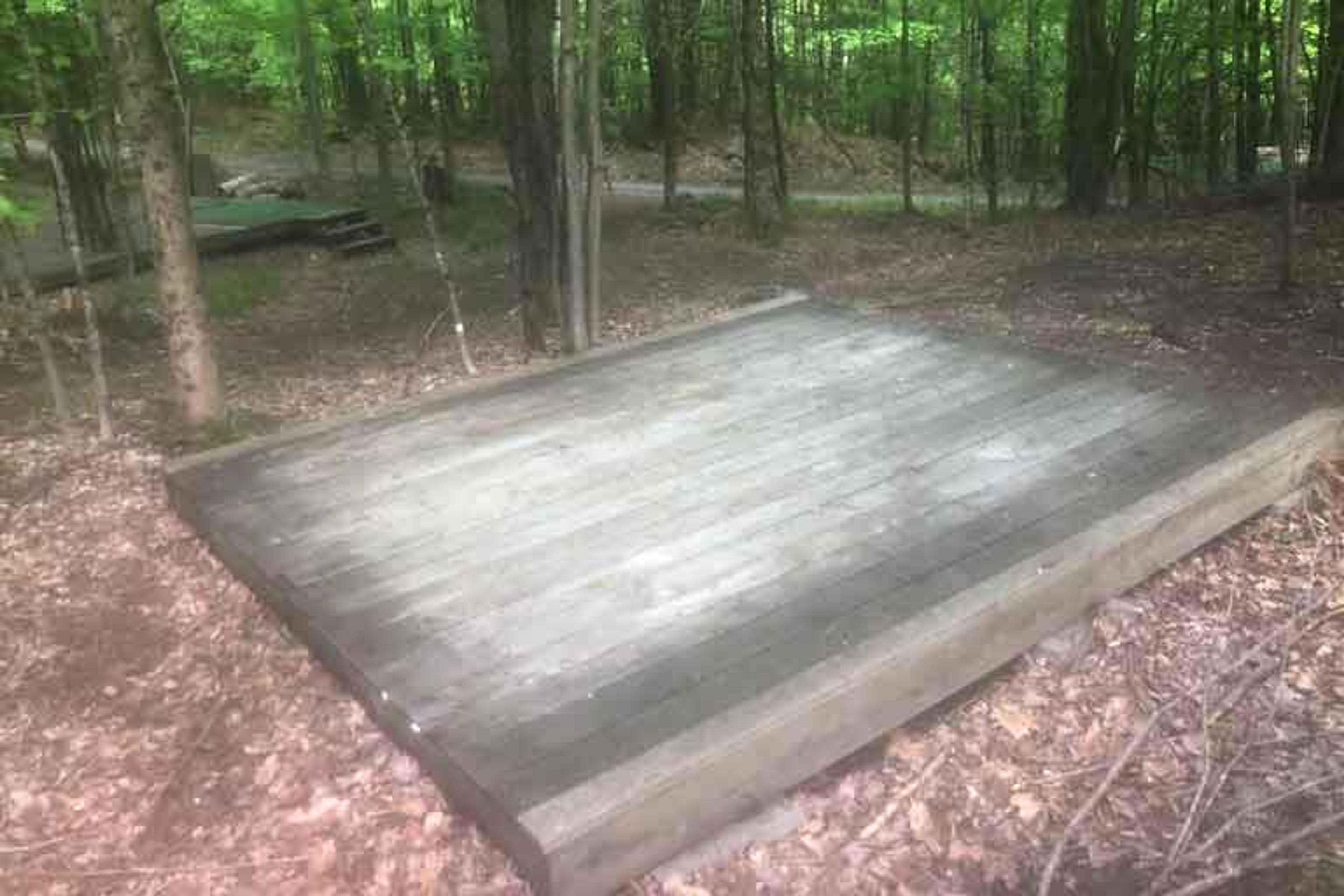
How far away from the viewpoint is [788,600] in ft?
10.4

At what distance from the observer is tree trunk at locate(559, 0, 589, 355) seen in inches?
209

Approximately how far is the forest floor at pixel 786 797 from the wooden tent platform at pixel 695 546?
0.17 meters

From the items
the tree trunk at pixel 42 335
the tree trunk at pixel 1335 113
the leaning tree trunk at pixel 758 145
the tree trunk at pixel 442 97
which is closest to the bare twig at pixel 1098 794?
the tree trunk at pixel 42 335

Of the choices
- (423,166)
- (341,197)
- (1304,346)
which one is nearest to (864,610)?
(1304,346)

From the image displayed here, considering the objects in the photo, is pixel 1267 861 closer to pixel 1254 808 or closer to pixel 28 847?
pixel 1254 808

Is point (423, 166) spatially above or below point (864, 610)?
above

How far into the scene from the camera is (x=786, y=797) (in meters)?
2.81

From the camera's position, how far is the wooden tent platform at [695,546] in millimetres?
2615

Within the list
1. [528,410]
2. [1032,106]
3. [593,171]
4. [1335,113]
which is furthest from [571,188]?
[1032,106]

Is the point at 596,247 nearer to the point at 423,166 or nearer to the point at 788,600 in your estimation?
the point at 788,600

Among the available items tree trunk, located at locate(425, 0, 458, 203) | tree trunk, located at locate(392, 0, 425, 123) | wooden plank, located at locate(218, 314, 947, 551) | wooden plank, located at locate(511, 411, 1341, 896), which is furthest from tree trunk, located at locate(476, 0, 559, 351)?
tree trunk, located at locate(425, 0, 458, 203)

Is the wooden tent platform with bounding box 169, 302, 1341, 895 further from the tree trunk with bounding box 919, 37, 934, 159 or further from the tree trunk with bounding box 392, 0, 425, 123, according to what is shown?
the tree trunk with bounding box 919, 37, 934, 159

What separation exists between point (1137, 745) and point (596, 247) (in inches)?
155

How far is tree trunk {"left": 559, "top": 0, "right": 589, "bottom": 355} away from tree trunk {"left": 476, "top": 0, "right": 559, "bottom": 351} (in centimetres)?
47
